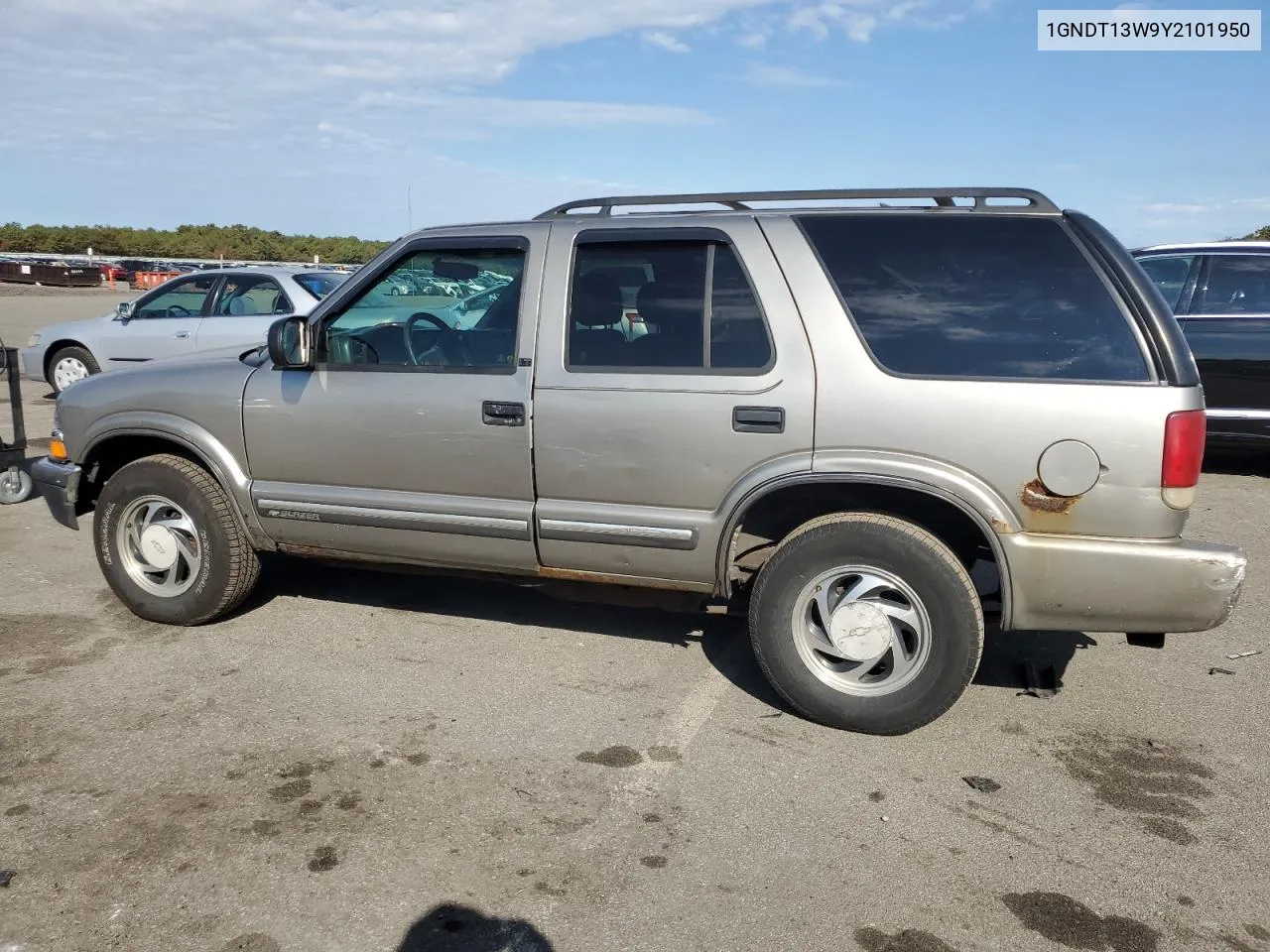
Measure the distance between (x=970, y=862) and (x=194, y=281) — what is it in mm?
10029

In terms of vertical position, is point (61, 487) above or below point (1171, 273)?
below

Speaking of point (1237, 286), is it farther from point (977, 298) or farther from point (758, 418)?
point (758, 418)

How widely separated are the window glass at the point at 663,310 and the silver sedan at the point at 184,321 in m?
6.31

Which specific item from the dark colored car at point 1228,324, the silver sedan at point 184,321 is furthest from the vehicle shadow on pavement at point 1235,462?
the silver sedan at point 184,321

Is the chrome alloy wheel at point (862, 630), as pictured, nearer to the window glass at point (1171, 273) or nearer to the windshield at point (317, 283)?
the window glass at point (1171, 273)

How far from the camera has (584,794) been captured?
11.0 ft

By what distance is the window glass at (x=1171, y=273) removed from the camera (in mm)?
8156

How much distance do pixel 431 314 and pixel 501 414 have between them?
0.82m

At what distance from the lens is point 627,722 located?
12.8 ft

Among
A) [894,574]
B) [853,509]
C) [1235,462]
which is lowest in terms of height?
[1235,462]

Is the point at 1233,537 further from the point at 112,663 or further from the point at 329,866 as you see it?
the point at 112,663

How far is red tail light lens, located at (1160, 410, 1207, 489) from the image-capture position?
3.33 m

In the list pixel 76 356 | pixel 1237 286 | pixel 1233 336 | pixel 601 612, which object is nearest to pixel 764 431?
pixel 601 612

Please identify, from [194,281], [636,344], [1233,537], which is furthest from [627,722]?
[194,281]
